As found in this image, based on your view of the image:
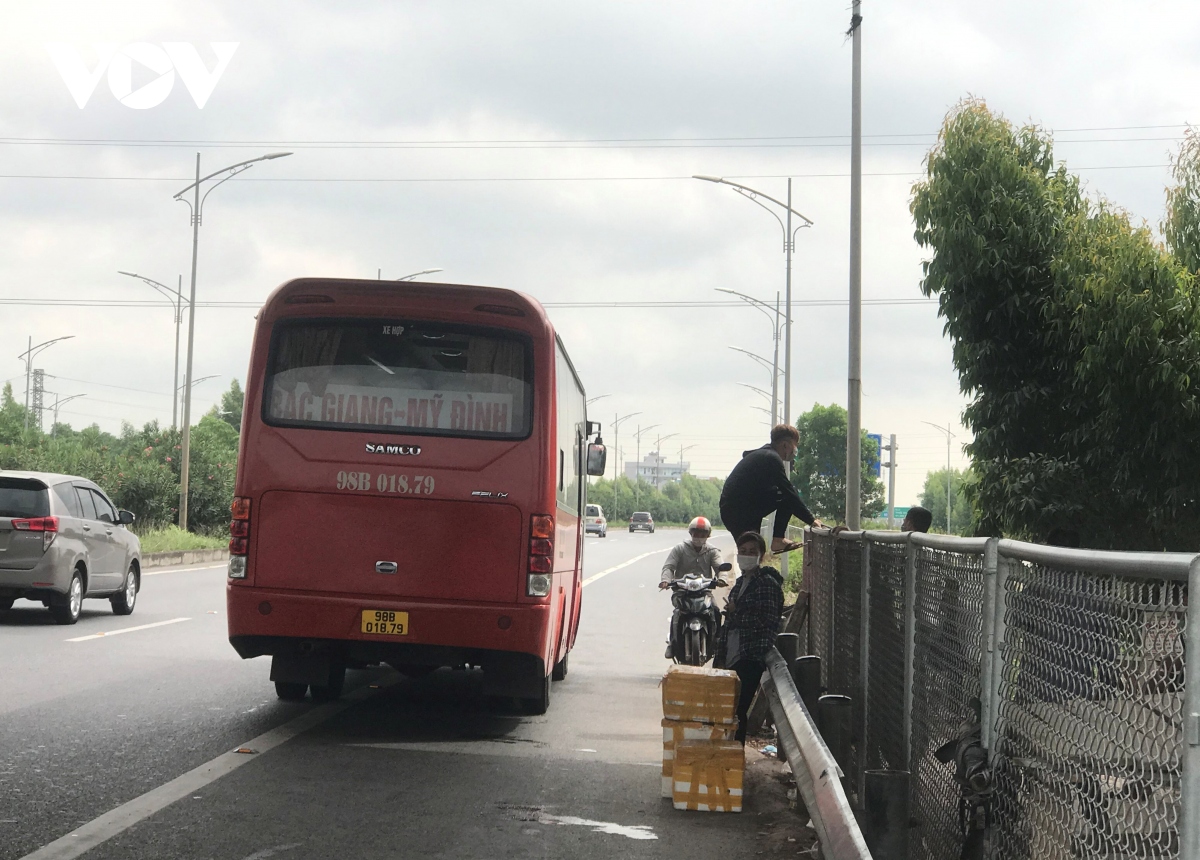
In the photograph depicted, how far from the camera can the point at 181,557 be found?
3434 cm

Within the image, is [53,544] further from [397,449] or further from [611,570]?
[611,570]

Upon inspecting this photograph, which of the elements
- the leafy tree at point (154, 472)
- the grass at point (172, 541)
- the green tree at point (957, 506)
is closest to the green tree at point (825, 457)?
the green tree at point (957, 506)

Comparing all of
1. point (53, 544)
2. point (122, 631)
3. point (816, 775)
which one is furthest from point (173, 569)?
point (816, 775)

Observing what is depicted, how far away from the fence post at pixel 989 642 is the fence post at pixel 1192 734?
187cm

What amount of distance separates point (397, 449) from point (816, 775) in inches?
185

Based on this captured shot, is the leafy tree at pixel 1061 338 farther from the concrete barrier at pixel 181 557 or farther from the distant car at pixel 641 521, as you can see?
the distant car at pixel 641 521

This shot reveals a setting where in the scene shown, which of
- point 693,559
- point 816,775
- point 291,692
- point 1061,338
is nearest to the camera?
point 816,775

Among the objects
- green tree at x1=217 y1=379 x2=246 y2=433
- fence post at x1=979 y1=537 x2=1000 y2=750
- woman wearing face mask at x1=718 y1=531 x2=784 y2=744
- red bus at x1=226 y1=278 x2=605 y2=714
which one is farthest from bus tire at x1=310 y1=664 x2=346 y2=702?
green tree at x1=217 y1=379 x2=246 y2=433

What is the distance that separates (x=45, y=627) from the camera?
16.3 m

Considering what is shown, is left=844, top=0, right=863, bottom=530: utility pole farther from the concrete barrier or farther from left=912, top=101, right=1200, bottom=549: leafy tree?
the concrete barrier

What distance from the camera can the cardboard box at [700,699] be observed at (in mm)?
7801

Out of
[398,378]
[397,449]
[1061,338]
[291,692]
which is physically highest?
[1061,338]

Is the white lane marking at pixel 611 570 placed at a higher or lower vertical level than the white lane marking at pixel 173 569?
lower

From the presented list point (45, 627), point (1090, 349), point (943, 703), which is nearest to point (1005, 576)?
point (943, 703)
